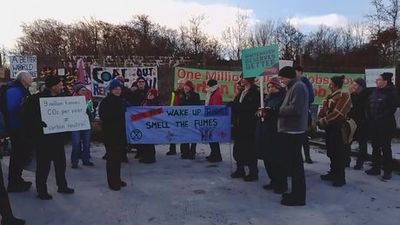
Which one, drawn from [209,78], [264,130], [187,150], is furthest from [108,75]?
[264,130]

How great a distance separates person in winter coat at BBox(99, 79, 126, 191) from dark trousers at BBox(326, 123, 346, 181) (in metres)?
3.40

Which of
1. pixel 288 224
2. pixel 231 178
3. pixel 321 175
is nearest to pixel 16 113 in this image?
pixel 231 178

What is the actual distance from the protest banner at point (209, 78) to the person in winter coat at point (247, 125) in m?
7.28

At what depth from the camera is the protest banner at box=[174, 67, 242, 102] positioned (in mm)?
15391

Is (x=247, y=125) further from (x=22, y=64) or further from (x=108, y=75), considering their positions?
(x=22, y=64)

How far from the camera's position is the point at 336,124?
7.85m

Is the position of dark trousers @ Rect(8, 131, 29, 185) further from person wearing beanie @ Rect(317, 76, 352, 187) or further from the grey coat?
person wearing beanie @ Rect(317, 76, 352, 187)

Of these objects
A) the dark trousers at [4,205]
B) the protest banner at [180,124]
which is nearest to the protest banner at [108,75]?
the protest banner at [180,124]

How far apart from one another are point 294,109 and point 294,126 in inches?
10.2

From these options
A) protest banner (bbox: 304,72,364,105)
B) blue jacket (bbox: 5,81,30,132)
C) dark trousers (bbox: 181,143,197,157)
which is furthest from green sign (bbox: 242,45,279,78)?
protest banner (bbox: 304,72,364,105)

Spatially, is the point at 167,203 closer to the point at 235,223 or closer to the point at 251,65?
the point at 235,223

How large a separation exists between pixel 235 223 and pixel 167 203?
1.26 meters

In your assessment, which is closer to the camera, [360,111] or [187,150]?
[360,111]

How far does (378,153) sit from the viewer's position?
28.2 ft
